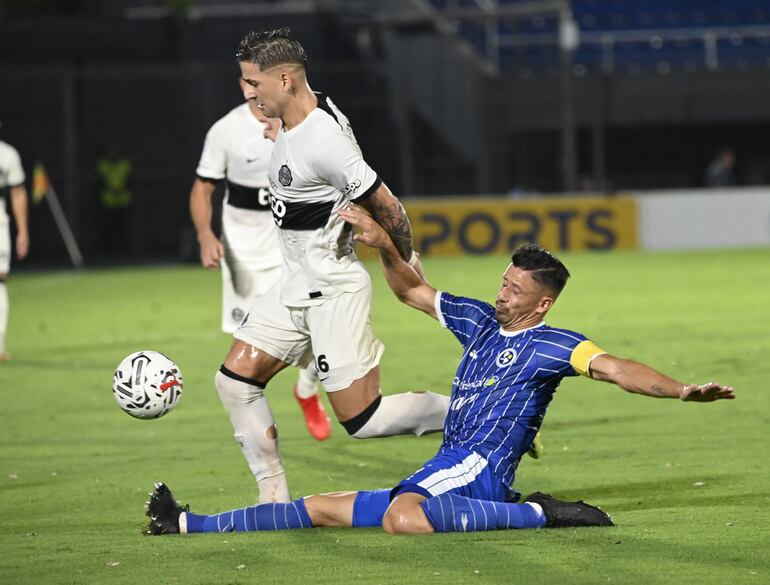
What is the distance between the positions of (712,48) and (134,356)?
80.2 feet

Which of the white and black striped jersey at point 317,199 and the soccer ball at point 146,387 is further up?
the white and black striped jersey at point 317,199

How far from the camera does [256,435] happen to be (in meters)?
6.64

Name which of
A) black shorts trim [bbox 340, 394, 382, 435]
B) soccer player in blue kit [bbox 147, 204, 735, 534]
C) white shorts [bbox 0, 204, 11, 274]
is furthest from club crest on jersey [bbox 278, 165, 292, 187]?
white shorts [bbox 0, 204, 11, 274]

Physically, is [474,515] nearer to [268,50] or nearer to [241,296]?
[268,50]

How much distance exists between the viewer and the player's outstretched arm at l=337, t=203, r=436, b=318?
6.14m

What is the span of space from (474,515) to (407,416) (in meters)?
0.81

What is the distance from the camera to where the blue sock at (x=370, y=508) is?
6035 millimetres

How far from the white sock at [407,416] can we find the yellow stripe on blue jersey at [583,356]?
852mm

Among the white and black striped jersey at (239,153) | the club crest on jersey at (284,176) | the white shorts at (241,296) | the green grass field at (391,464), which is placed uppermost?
the white and black striped jersey at (239,153)

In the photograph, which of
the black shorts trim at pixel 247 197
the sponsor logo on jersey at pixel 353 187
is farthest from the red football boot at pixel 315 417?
the sponsor logo on jersey at pixel 353 187

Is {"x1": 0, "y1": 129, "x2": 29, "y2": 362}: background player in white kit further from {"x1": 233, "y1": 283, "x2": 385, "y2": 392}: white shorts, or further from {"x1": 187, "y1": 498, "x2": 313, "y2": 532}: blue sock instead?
{"x1": 187, "y1": 498, "x2": 313, "y2": 532}: blue sock

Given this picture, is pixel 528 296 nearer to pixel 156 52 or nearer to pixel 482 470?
pixel 482 470

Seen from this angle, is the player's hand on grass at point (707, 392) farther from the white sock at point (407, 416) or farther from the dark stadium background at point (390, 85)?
the dark stadium background at point (390, 85)

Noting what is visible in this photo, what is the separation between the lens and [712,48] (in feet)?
96.3
